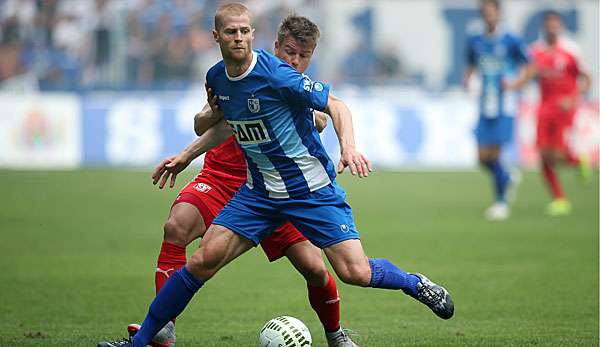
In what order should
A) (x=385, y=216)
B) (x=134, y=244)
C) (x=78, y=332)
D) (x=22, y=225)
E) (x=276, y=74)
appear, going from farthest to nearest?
(x=385, y=216)
(x=22, y=225)
(x=134, y=244)
(x=78, y=332)
(x=276, y=74)

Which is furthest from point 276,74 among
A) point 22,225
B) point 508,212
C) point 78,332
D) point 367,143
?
point 367,143

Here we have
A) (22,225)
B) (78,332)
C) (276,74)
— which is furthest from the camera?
(22,225)

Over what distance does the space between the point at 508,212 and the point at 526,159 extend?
8.41m

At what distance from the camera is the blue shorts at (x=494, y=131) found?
14.4m

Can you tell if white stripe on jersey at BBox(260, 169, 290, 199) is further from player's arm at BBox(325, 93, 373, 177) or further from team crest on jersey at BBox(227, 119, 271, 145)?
player's arm at BBox(325, 93, 373, 177)

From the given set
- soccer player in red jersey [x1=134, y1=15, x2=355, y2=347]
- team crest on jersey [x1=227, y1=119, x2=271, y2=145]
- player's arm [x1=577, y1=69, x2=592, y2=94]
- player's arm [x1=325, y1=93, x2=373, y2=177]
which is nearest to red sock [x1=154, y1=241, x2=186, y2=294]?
soccer player in red jersey [x1=134, y1=15, x2=355, y2=347]

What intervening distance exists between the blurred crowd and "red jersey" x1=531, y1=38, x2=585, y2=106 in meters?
9.41

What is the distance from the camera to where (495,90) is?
14516 mm

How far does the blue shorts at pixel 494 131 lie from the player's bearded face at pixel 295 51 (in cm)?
877

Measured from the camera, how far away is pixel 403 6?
28203 millimetres

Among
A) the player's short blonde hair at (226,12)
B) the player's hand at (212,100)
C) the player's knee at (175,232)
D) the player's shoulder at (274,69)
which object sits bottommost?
the player's knee at (175,232)

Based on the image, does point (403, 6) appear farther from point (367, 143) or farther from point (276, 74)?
point (276, 74)

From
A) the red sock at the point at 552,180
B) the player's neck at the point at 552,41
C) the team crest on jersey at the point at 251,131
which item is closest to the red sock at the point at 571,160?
the red sock at the point at 552,180

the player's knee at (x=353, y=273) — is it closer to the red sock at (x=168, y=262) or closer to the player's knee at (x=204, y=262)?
the player's knee at (x=204, y=262)
